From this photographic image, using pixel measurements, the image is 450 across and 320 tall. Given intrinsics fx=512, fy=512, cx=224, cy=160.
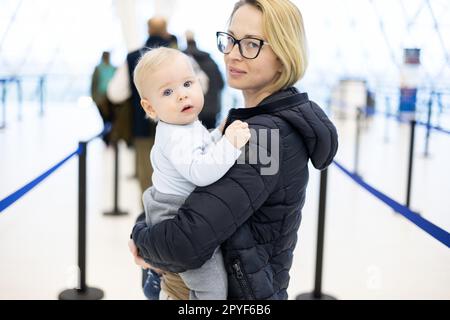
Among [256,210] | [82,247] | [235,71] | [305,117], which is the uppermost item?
[235,71]

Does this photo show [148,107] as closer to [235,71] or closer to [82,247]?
[235,71]

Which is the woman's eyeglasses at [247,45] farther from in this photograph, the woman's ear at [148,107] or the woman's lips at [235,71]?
the woman's ear at [148,107]

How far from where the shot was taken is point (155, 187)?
4.11ft

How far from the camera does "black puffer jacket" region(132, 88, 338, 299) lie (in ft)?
3.71

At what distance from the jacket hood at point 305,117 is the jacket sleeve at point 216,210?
0.10 m

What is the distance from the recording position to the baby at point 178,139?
1.12 metres

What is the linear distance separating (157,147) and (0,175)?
532 centimetres

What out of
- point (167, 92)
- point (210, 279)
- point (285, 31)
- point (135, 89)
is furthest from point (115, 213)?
point (285, 31)

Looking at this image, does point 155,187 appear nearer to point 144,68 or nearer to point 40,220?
point 144,68

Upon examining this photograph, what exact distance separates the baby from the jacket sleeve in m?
0.03

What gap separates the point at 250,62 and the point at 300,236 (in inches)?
132

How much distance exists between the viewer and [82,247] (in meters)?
3.09

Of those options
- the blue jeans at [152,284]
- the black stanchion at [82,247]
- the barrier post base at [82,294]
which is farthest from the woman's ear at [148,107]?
→ the barrier post base at [82,294]
